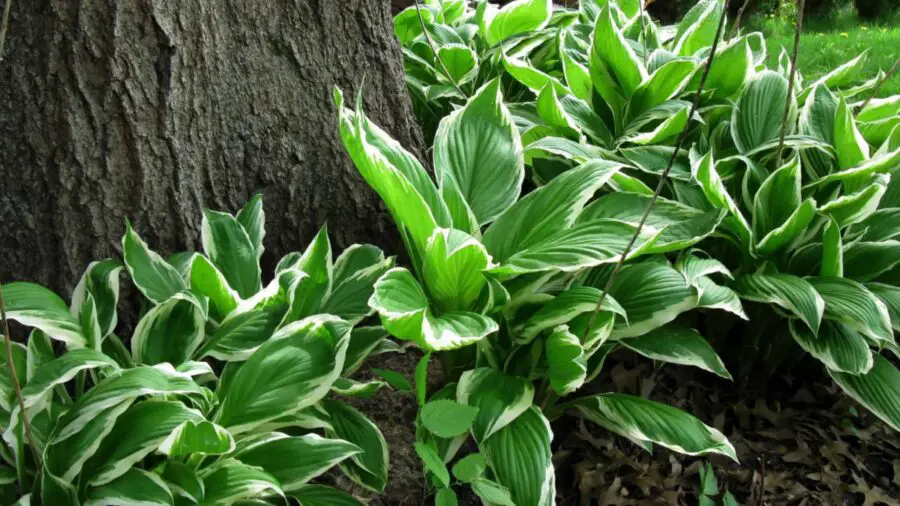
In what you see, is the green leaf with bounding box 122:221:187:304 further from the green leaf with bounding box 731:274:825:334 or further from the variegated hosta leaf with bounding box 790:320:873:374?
the variegated hosta leaf with bounding box 790:320:873:374

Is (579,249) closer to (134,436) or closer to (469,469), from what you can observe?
(469,469)

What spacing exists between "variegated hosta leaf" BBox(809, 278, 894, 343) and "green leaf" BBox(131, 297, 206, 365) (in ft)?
4.48

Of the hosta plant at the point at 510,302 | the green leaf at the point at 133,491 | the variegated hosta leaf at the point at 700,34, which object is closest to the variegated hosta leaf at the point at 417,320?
the hosta plant at the point at 510,302

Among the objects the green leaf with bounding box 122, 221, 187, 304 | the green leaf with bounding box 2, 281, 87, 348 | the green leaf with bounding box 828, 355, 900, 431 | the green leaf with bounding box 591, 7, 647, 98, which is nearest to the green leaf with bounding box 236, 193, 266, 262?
the green leaf with bounding box 122, 221, 187, 304

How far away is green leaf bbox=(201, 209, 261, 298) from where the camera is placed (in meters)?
1.72

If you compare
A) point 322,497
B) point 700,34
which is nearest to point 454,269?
point 322,497

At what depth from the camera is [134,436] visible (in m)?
1.32

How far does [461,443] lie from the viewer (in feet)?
5.24

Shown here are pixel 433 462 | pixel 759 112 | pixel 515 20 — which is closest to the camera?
pixel 433 462

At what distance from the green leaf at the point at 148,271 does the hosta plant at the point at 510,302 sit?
0.48 meters

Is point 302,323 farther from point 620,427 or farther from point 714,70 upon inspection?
point 714,70

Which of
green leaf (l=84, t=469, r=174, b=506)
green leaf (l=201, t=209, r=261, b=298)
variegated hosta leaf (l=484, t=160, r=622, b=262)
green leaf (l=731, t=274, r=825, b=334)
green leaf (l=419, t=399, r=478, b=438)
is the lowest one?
green leaf (l=731, t=274, r=825, b=334)

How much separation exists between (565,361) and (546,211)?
38 centimetres

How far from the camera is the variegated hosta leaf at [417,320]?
139 centimetres
